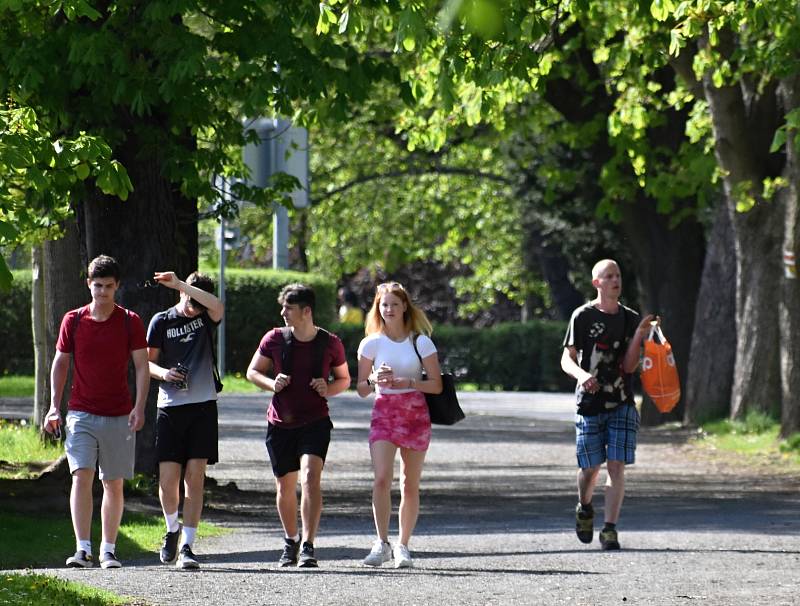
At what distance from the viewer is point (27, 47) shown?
1324cm

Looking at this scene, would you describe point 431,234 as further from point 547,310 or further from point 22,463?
point 22,463

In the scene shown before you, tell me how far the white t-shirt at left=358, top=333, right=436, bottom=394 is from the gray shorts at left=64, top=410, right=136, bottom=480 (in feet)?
4.70

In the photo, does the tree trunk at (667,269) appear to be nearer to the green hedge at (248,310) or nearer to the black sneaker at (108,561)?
the green hedge at (248,310)

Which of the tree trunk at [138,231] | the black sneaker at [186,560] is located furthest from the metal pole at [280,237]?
the black sneaker at [186,560]

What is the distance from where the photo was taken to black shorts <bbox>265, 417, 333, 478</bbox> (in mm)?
10375

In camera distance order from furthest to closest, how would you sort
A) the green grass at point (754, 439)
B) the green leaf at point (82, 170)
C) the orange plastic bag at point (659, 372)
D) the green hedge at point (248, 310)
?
the green hedge at point (248, 310), the green grass at point (754, 439), the orange plastic bag at point (659, 372), the green leaf at point (82, 170)

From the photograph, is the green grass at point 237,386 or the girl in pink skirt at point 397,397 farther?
the green grass at point 237,386

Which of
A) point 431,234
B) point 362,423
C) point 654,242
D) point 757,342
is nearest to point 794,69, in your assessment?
point 757,342

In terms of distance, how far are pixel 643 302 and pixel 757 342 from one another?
14.9 ft

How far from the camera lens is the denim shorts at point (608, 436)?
37.9 ft

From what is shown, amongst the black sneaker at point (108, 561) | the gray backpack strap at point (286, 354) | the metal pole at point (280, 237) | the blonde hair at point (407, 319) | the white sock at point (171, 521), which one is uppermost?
the metal pole at point (280, 237)

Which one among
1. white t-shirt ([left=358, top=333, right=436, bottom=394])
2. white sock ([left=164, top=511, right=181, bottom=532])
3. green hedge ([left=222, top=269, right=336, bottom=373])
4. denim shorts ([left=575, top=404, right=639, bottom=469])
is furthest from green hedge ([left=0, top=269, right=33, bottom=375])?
white t-shirt ([left=358, top=333, right=436, bottom=394])

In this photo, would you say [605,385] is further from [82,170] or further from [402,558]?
[82,170]

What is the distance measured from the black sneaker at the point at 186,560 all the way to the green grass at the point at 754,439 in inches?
390
